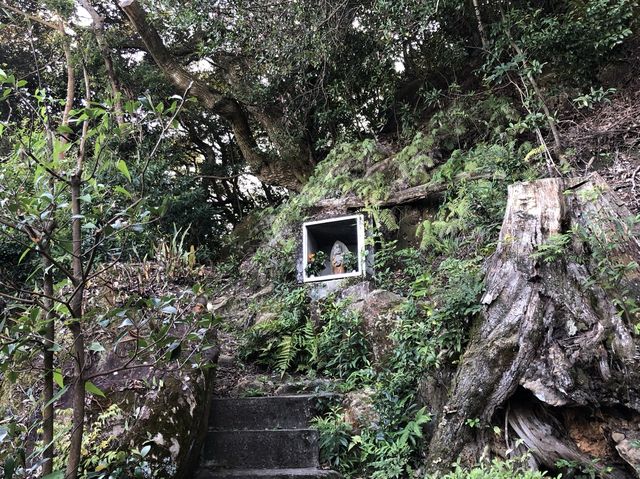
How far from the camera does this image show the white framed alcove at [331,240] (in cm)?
612

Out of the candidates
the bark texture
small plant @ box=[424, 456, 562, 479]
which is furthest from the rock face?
the bark texture

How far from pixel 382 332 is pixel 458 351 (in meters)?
1.30

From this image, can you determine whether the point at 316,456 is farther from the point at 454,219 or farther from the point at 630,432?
the point at 454,219

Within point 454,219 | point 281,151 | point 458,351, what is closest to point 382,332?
point 458,351

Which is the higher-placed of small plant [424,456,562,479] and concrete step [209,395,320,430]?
small plant [424,456,562,479]

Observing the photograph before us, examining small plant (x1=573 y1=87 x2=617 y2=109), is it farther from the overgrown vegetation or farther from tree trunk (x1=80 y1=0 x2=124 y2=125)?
tree trunk (x1=80 y1=0 x2=124 y2=125)

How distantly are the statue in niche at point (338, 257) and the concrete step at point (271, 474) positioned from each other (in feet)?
9.80

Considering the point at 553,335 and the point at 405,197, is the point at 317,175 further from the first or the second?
the point at 553,335

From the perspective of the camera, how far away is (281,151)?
8.35 meters

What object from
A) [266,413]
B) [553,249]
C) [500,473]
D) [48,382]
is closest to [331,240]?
[266,413]

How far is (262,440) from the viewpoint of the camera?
3.95 meters

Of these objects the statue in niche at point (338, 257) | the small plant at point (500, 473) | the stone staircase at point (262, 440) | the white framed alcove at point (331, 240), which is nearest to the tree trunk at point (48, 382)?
the small plant at point (500, 473)

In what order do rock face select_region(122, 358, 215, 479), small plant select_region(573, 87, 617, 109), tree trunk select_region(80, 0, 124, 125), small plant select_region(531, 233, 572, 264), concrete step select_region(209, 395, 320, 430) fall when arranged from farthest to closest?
tree trunk select_region(80, 0, 124, 125), small plant select_region(573, 87, 617, 109), concrete step select_region(209, 395, 320, 430), rock face select_region(122, 358, 215, 479), small plant select_region(531, 233, 572, 264)

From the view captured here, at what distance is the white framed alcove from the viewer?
6.12m
